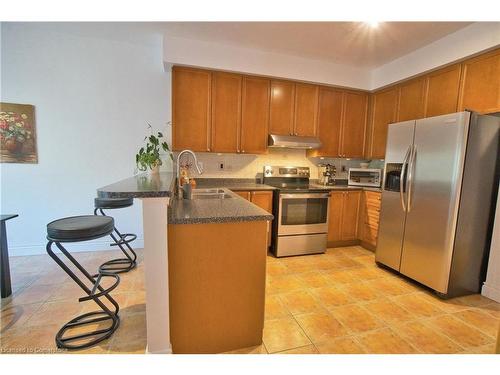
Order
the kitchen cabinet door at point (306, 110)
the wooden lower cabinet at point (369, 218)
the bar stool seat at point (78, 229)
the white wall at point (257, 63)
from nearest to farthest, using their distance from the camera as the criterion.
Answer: the bar stool seat at point (78, 229), the white wall at point (257, 63), the wooden lower cabinet at point (369, 218), the kitchen cabinet door at point (306, 110)

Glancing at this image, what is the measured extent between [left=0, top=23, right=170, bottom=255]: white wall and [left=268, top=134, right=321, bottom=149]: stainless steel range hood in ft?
4.96

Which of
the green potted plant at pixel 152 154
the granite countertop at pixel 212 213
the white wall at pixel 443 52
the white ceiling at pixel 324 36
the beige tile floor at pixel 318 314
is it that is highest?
the white ceiling at pixel 324 36

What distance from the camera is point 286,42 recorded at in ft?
9.34

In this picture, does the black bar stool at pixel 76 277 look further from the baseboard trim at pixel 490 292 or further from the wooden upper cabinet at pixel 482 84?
the wooden upper cabinet at pixel 482 84

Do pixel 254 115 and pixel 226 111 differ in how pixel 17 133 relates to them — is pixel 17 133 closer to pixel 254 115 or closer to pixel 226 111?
pixel 226 111

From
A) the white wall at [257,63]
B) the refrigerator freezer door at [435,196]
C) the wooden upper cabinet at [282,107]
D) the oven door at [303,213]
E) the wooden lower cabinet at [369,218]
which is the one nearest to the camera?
the refrigerator freezer door at [435,196]

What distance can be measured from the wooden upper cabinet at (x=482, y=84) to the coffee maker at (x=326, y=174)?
166cm

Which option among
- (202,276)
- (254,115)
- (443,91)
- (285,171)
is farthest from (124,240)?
(443,91)

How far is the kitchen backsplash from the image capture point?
3.48m

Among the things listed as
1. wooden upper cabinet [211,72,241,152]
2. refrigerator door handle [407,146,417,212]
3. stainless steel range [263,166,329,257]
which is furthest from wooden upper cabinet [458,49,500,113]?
wooden upper cabinet [211,72,241,152]

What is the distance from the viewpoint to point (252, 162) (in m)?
3.65

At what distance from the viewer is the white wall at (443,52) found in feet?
7.46

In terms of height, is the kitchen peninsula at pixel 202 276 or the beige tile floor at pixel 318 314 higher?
the kitchen peninsula at pixel 202 276

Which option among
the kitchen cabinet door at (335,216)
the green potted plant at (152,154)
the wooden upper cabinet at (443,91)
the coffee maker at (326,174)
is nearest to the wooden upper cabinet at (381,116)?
the wooden upper cabinet at (443,91)
